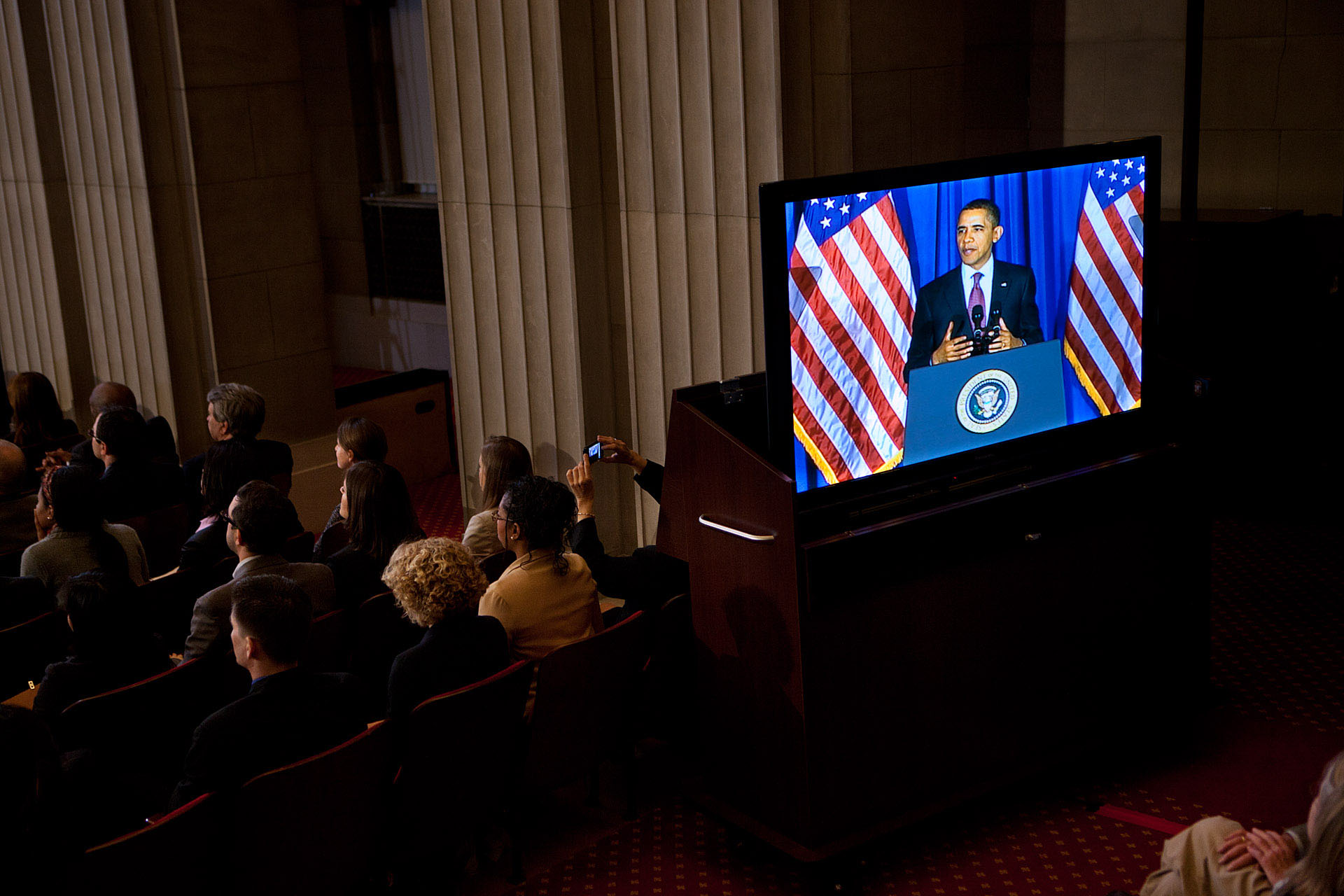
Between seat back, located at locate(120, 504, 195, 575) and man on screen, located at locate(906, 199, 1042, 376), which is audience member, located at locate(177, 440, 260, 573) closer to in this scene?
seat back, located at locate(120, 504, 195, 575)

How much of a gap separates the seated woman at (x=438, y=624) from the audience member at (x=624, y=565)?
50 cm

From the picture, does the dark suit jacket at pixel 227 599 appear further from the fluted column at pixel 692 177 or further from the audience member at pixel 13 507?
the fluted column at pixel 692 177

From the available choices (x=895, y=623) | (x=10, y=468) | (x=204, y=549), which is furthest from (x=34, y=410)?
(x=895, y=623)

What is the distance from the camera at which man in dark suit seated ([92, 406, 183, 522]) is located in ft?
16.4

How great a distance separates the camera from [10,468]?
4.84 metres

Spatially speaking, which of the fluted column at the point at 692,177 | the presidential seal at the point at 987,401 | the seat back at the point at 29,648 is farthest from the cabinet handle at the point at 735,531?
the seat back at the point at 29,648

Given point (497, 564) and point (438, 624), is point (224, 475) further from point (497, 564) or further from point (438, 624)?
point (438, 624)

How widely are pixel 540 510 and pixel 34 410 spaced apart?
12.9 ft

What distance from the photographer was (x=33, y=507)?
4895 millimetres

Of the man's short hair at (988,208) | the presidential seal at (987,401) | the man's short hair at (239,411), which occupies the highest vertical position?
the man's short hair at (988,208)

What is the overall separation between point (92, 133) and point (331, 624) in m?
4.64

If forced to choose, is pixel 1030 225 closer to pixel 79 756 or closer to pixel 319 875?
pixel 319 875

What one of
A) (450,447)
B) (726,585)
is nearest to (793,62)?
(726,585)

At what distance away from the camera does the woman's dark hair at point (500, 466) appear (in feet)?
14.0
